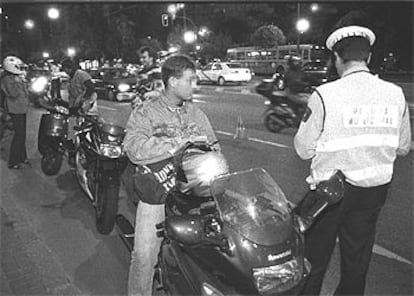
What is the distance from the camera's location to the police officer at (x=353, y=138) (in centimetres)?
249

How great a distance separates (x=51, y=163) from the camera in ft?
21.5

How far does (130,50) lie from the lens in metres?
36.8

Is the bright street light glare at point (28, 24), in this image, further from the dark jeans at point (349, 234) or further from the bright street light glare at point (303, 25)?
the dark jeans at point (349, 234)

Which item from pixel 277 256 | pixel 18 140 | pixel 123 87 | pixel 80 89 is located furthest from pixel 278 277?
pixel 123 87

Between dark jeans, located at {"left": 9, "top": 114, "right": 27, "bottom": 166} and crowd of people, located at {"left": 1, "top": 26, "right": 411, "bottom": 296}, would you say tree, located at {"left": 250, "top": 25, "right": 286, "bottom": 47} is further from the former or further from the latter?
crowd of people, located at {"left": 1, "top": 26, "right": 411, "bottom": 296}

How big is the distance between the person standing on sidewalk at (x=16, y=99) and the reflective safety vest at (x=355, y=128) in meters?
5.55

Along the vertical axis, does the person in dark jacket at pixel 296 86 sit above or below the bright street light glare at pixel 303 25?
below

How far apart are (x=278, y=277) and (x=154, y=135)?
1.22 metres

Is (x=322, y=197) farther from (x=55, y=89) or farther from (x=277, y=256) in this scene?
(x=55, y=89)

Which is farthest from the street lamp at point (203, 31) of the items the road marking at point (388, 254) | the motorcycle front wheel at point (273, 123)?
the road marking at point (388, 254)

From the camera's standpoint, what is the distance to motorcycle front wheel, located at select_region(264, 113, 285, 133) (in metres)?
10.4

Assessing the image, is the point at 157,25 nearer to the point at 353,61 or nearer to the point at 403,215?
the point at 403,215

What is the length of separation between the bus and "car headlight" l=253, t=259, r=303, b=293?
65.7 feet

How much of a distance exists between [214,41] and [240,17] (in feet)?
20.8
